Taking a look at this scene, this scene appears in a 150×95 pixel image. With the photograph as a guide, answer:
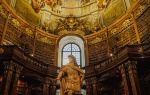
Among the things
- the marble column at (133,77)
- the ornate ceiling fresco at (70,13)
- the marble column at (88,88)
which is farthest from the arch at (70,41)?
the marble column at (133,77)

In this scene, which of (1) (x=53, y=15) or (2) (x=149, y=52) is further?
(1) (x=53, y=15)

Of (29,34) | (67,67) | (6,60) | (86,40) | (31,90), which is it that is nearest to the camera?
(67,67)

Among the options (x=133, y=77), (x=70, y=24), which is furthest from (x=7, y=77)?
(x=70, y=24)

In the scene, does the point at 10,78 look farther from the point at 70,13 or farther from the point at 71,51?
the point at 70,13

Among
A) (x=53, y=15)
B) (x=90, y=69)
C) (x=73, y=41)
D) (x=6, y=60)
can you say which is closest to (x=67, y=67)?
(x=6, y=60)

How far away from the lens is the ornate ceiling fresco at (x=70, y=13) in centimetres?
1554

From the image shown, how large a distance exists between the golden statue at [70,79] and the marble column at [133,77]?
4122mm

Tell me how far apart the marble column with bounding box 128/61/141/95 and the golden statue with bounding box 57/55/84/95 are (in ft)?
13.5

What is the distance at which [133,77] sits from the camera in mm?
9688

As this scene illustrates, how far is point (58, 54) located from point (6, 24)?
15.4 feet

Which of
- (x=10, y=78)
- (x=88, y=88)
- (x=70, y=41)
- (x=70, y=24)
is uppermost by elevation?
(x=70, y=24)

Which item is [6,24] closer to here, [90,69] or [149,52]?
[90,69]

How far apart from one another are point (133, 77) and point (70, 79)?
15.5ft

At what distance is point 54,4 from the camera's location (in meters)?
18.0
